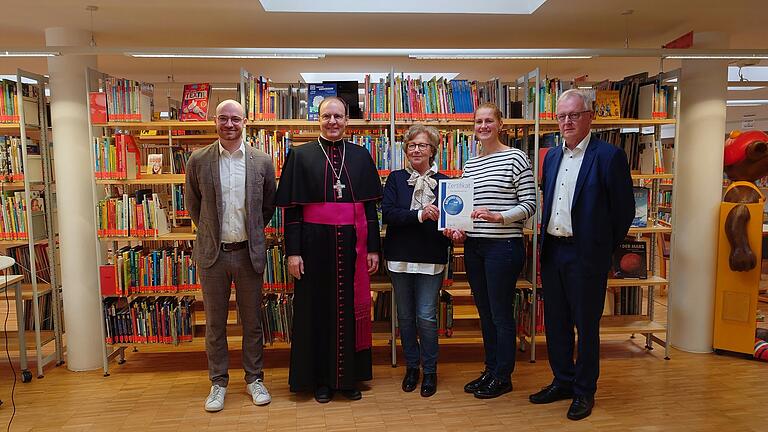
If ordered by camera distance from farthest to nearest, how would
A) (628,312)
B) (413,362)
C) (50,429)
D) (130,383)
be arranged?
(628,312) → (130,383) → (413,362) → (50,429)

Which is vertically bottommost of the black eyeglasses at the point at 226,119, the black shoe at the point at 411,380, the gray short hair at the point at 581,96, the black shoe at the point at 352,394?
the black shoe at the point at 352,394

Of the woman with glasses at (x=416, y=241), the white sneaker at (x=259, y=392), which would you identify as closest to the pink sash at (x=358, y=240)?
the woman with glasses at (x=416, y=241)

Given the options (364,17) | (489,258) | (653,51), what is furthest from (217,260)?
(653,51)

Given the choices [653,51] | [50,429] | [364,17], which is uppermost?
[364,17]

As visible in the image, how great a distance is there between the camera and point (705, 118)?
416 cm

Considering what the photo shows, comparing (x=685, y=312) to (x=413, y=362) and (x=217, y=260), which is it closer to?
(x=413, y=362)

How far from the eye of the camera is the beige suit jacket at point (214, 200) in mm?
3246

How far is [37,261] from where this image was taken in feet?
13.7

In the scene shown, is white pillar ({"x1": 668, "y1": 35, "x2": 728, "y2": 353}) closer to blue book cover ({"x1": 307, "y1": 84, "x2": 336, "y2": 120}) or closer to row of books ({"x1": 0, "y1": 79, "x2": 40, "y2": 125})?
blue book cover ({"x1": 307, "y1": 84, "x2": 336, "y2": 120})

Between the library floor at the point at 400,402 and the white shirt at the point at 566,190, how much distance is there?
3.65 ft

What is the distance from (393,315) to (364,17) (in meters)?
2.17

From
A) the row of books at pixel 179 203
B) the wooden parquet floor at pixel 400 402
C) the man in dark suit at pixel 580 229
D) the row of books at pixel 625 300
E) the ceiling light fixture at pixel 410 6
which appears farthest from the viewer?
the row of books at pixel 179 203

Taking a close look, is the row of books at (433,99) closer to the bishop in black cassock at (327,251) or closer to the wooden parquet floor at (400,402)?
the bishop in black cassock at (327,251)

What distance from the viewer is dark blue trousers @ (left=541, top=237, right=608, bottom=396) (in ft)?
10.1
